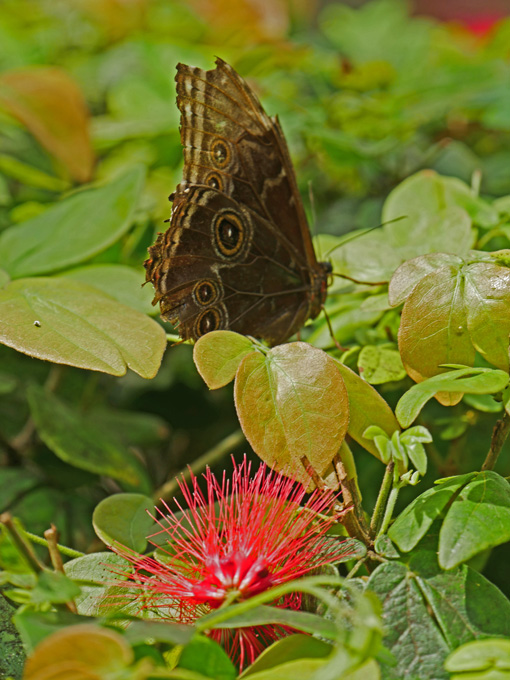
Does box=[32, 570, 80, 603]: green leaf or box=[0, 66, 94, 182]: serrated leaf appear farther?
box=[0, 66, 94, 182]: serrated leaf

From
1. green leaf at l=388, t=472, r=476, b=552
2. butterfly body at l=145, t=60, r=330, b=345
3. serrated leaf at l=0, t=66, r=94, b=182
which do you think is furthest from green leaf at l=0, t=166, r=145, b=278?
green leaf at l=388, t=472, r=476, b=552

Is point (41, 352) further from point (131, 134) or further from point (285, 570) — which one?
point (131, 134)

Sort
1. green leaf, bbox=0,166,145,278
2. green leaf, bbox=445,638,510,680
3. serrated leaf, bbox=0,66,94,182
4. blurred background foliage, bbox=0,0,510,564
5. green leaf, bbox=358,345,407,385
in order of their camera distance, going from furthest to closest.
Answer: serrated leaf, bbox=0,66,94,182 < blurred background foliage, bbox=0,0,510,564 < green leaf, bbox=0,166,145,278 < green leaf, bbox=358,345,407,385 < green leaf, bbox=445,638,510,680

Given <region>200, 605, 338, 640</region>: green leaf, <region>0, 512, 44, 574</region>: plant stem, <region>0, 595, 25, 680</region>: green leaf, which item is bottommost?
<region>0, 595, 25, 680</region>: green leaf

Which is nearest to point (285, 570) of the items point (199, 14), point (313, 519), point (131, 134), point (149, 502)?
point (313, 519)

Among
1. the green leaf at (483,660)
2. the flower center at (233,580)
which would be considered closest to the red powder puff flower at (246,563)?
the flower center at (233,580)

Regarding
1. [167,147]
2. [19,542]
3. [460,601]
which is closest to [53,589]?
[19,542]

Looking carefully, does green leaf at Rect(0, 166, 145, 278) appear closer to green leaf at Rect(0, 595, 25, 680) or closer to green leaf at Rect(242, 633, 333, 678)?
green leaf at Rect(0, 595, 25, 680)
